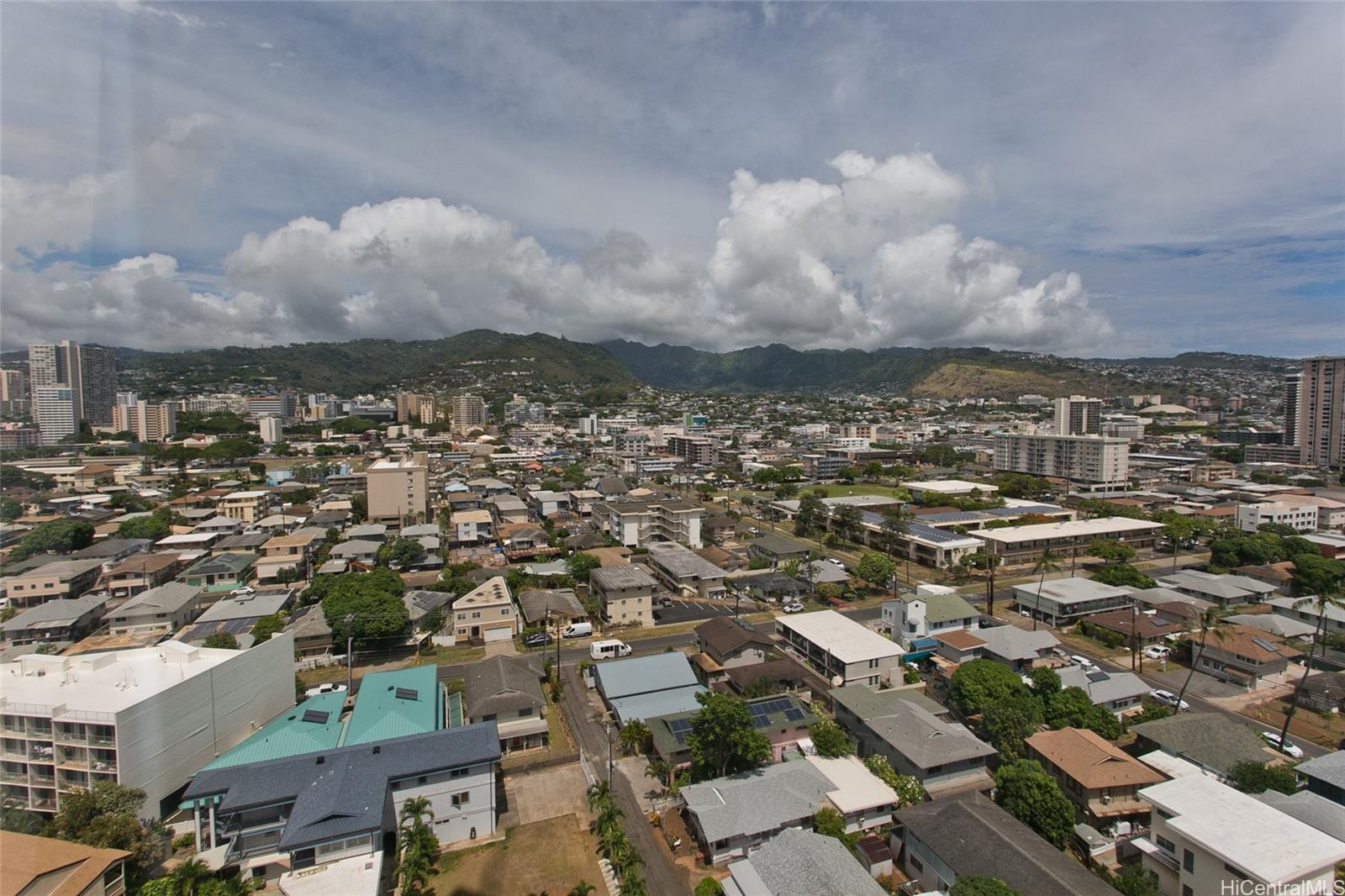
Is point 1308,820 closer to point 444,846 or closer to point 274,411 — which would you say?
point 444,846

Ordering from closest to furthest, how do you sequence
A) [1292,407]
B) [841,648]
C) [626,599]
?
[841,648] < [626,599] < [1292,407]

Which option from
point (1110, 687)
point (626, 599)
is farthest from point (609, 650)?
point (1110, 687)

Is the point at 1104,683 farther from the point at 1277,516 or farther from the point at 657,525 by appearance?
the point at 1277,516

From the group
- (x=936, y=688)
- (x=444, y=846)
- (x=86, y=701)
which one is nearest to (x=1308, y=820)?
(x=936, y=688)

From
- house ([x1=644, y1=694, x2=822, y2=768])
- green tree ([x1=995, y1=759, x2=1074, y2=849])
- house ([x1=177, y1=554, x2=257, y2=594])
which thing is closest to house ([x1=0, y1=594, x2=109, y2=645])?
house ([x1=177, y1=554, x2=257, y2=594])

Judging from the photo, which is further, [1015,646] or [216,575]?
[216,575]
